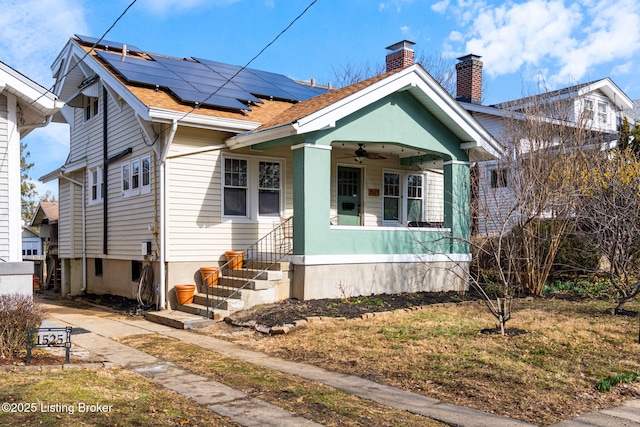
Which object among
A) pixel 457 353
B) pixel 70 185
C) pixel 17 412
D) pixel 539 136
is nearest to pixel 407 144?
pixel 539 136

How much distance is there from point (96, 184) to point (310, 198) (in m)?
8.36

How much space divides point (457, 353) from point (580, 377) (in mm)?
1579

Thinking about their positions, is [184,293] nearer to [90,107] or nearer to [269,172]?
[269,172]

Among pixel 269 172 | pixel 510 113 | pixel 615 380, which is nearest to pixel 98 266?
pixel 269 172

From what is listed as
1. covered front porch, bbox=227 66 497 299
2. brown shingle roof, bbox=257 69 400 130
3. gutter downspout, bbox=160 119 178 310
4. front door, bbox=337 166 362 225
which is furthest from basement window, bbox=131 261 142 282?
front door, bbox=337 166 362 225

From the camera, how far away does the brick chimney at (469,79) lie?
973 inches

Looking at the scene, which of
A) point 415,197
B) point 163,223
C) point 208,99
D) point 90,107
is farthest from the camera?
point 90,107

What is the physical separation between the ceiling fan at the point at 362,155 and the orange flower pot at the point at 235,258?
393 cm

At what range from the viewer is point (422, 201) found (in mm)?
17312

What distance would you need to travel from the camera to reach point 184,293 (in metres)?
12.3

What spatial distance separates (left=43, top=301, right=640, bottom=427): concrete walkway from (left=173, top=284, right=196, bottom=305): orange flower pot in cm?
235

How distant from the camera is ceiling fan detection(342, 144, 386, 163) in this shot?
563 inches

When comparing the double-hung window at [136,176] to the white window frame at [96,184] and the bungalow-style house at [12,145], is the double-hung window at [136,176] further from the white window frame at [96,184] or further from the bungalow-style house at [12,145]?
the bungalow-style house at [12,145]

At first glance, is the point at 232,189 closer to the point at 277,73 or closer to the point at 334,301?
the point at 334,301
